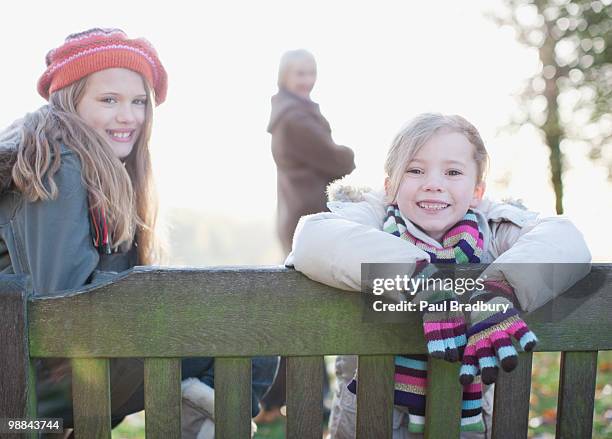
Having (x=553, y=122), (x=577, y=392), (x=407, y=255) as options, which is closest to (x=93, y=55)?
(x=407, y=255)

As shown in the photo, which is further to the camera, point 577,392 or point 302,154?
point 302,154

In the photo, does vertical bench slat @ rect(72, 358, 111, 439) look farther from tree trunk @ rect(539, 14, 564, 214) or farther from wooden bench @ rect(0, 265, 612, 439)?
tree trunk @ rect(539, 14, 564, 214)

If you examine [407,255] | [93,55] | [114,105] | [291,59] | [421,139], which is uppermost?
[291,59]

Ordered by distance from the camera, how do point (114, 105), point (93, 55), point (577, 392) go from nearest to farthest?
point (577, 392) < point (93, 55) < point (114, 105)

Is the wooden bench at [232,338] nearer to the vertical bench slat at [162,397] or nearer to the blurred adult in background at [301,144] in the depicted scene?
the vertical bench slat at [162,397]

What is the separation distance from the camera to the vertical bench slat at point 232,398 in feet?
5.22

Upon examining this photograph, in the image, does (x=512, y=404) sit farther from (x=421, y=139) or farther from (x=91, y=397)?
(x=91, y=397)

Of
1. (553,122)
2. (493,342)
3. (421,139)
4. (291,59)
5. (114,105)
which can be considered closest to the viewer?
(493,342)

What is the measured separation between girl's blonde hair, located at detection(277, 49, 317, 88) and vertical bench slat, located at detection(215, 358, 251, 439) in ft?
10.2

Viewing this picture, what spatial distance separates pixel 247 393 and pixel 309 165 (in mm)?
2961

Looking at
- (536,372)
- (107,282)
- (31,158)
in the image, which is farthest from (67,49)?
(536,372)

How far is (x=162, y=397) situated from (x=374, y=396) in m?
0.55

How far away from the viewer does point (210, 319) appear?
155 centimetres

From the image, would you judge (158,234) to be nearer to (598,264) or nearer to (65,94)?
(65,94)
